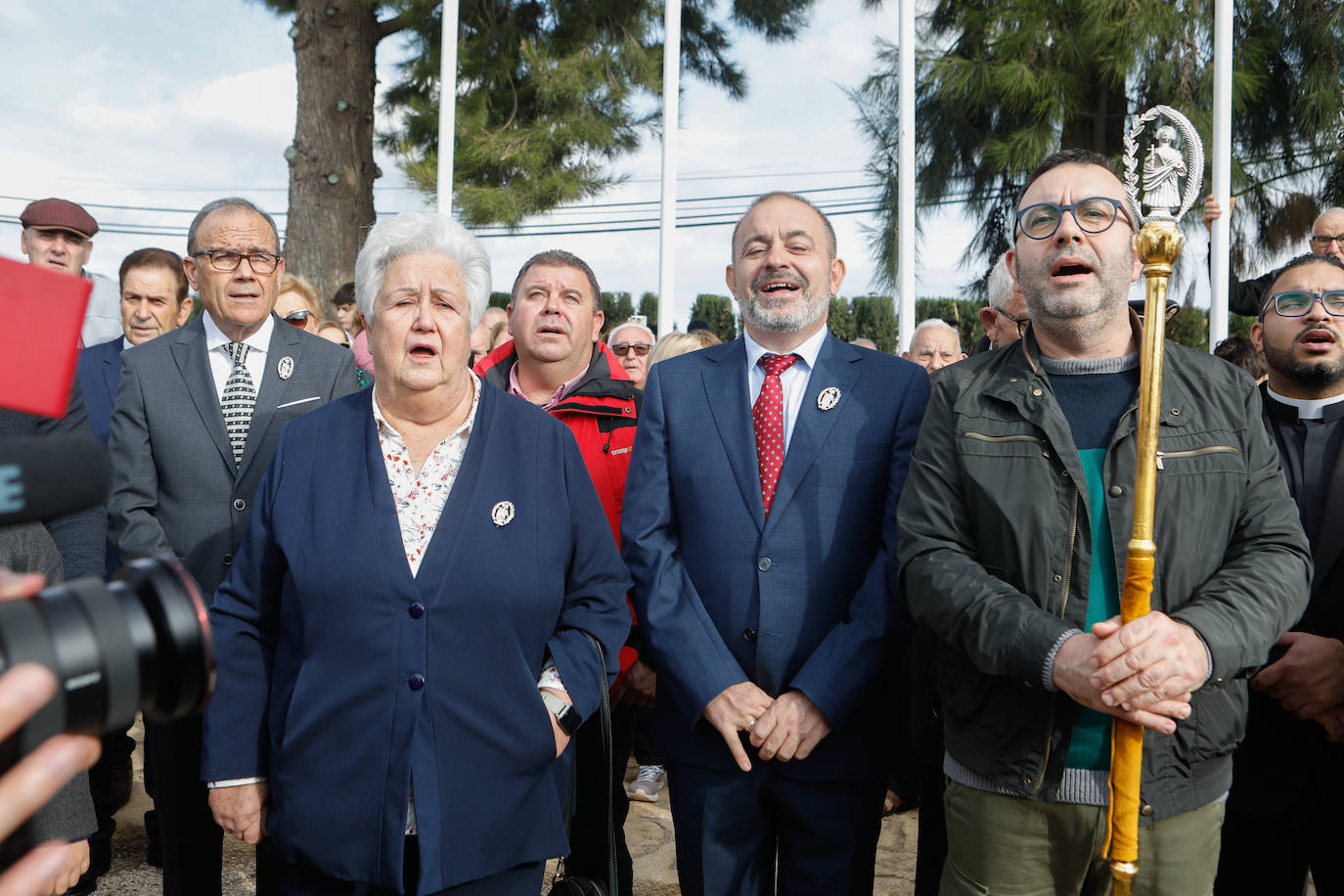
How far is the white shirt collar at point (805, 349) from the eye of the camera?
111 inches

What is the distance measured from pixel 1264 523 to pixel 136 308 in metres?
4.23

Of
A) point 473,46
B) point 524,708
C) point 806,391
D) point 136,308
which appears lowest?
point 524,708

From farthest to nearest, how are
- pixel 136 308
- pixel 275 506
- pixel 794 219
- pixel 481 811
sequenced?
1. pixel 136 308
2. pixel 794 219
3. pixel 275 506
4. pixel 481 811

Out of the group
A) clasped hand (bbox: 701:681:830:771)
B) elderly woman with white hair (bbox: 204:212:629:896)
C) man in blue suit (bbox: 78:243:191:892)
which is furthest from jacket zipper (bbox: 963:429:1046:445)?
man in blue suit (bbox: 78:243:191:892)

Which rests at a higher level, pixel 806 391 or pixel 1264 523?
pixel 806 391

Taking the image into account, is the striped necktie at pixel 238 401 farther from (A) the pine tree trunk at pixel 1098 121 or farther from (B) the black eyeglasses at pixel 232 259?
(A) the pine tree trunk at pixel 1098 121

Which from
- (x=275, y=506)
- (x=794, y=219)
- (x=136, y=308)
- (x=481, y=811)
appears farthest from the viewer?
(x=136, y=308)

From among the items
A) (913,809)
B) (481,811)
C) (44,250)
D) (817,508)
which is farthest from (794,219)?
(44,250)

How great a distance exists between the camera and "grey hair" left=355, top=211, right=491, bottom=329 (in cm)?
245

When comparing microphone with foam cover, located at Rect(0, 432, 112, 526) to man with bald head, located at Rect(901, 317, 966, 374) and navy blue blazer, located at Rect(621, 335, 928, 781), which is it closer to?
navy blue blazer, located at Rect(621, 335, 928, 781)

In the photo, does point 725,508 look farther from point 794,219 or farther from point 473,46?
point 473,46

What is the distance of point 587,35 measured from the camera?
32.4 feet

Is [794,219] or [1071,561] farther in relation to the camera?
[794,219]

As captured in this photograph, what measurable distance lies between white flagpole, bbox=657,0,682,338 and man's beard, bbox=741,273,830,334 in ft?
17.9
